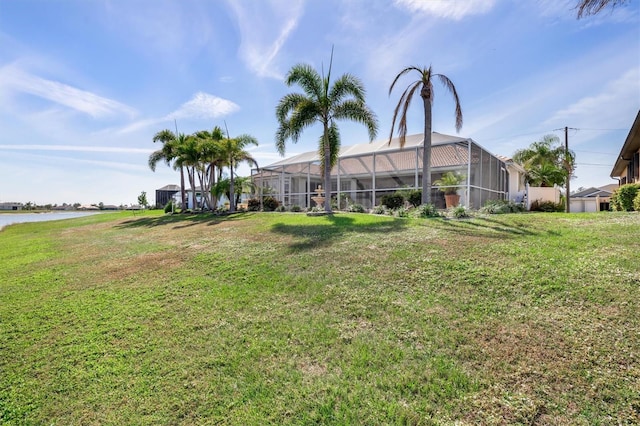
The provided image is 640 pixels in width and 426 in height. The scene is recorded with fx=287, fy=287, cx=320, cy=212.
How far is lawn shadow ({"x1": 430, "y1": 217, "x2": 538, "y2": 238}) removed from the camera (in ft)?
22.8

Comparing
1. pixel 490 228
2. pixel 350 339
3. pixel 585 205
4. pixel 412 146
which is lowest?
pixel 350 339

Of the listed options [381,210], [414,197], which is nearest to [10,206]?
[381,210]

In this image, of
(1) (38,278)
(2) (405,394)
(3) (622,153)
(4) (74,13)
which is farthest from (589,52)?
(1) (38,278)

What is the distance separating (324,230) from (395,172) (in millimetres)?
10823

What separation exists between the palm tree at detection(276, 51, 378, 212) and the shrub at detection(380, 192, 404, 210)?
317 cm

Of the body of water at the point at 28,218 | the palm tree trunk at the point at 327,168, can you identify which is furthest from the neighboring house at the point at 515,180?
the body of water at the point at 28,218

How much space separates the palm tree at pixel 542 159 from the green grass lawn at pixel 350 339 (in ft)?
62.7

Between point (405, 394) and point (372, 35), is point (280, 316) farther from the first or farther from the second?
point (372, 35)

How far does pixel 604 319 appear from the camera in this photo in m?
3.24

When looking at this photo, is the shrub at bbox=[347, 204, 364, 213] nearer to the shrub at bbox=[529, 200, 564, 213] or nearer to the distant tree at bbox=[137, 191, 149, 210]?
the shrub at bbox=[529, 200, 564, 213]

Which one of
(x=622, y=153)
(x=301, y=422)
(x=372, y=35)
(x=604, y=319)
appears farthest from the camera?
(x=622, y=153)

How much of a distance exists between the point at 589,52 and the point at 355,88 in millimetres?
8423

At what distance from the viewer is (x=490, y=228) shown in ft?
25.7

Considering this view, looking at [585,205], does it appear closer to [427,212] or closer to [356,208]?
[356,208]
